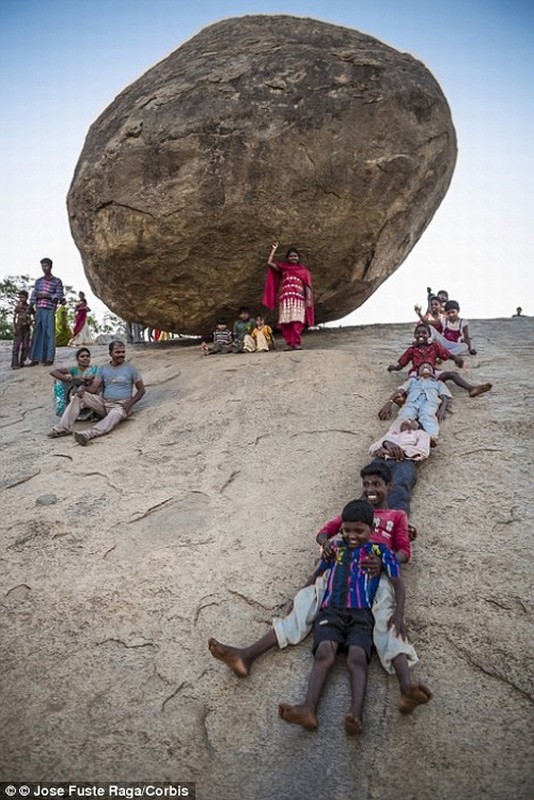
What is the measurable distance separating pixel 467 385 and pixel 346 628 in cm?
246

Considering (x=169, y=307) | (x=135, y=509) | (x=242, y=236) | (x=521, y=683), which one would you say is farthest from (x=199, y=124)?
(x=521, y=683)

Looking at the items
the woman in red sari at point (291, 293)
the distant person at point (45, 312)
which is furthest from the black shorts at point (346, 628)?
the distant person at point (45, 312)

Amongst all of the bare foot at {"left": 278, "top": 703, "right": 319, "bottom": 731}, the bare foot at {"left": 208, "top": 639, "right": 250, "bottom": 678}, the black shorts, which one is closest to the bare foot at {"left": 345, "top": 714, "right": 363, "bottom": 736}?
the bare foot at {"left": 278, "top": 703, "right": 319, "bottom": 731}

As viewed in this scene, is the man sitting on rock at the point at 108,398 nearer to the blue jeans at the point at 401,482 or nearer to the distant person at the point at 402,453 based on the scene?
the distant person at the point at 402,453

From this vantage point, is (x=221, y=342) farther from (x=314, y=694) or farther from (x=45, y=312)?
(x=314, y=694)

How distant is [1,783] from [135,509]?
146 centimetres

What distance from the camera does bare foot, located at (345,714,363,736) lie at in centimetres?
175

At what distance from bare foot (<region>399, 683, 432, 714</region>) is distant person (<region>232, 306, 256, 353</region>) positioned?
4.22 metres

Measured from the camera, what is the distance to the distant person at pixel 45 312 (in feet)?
20.7

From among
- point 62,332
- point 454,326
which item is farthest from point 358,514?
point 62,332

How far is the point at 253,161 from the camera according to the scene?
5254 millimetres

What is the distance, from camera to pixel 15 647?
7.41ft

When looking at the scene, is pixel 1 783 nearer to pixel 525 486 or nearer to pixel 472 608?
pixel 472 608

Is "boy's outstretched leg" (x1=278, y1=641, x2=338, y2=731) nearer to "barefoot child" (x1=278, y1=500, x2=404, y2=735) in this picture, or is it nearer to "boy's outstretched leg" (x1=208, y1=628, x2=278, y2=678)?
"barefoot child" (x1=278, y1=500, x2=404, y2=735)
